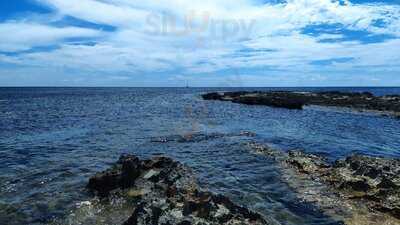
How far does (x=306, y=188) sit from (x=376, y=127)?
31499 millimetres

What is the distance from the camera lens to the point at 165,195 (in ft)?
45.1

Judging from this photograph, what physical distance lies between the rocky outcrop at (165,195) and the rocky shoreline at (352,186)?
4.80 meters

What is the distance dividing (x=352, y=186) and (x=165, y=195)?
8.14m

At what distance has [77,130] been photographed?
3828 cm

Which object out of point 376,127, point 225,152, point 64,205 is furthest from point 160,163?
point 376,127

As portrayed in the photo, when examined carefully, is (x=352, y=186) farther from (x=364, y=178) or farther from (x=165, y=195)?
(x=165, y=195)

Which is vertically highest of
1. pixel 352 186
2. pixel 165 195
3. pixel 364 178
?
pixel 165 195

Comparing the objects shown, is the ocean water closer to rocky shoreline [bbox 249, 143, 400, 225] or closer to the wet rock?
rocky shoreline [bbox 249, 143, 400, 225]

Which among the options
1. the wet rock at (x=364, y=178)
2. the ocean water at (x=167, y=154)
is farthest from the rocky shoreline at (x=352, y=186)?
the ocean water at (x=167, y=154)

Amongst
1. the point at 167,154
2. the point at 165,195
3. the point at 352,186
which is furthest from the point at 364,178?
the point at 167,154

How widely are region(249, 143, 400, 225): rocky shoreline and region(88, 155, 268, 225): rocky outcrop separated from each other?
480 centimetres

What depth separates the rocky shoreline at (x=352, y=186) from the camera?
1384cm

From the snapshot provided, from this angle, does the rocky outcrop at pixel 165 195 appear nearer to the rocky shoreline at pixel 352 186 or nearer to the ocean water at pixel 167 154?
the ocean water at pixel 167 154

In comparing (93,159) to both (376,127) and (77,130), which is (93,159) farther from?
(376,127)
